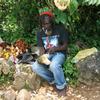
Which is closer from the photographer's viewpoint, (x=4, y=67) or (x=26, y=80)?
(x=26, y=80)

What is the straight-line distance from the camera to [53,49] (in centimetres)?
680

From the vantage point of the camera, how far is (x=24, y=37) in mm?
8117

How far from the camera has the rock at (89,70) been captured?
6828mm

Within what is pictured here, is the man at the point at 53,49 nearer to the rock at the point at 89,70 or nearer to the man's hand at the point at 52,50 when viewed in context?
the man's hand at the point at 52,50

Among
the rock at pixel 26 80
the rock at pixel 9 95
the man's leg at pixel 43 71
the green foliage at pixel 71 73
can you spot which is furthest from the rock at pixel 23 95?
the green foliage at pixel 71 73

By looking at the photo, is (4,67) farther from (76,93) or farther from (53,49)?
(76,93)

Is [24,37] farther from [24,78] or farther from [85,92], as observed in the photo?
[85,92]

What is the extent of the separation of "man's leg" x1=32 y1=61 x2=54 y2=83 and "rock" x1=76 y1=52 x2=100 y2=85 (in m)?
0.52

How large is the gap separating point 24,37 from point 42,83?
1455 millimetres

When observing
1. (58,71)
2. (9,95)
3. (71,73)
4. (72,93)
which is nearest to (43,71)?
(58,71)

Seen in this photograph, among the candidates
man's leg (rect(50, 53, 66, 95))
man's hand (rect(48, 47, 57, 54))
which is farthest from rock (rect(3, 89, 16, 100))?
man's hand (rect(48, 47, 57, 54))

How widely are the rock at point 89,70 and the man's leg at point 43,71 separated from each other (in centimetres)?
52

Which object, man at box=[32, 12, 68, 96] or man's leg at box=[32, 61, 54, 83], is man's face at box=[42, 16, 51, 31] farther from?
man's leg at box=[32, 61, 54, 83]

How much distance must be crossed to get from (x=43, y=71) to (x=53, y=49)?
418 millimetres
